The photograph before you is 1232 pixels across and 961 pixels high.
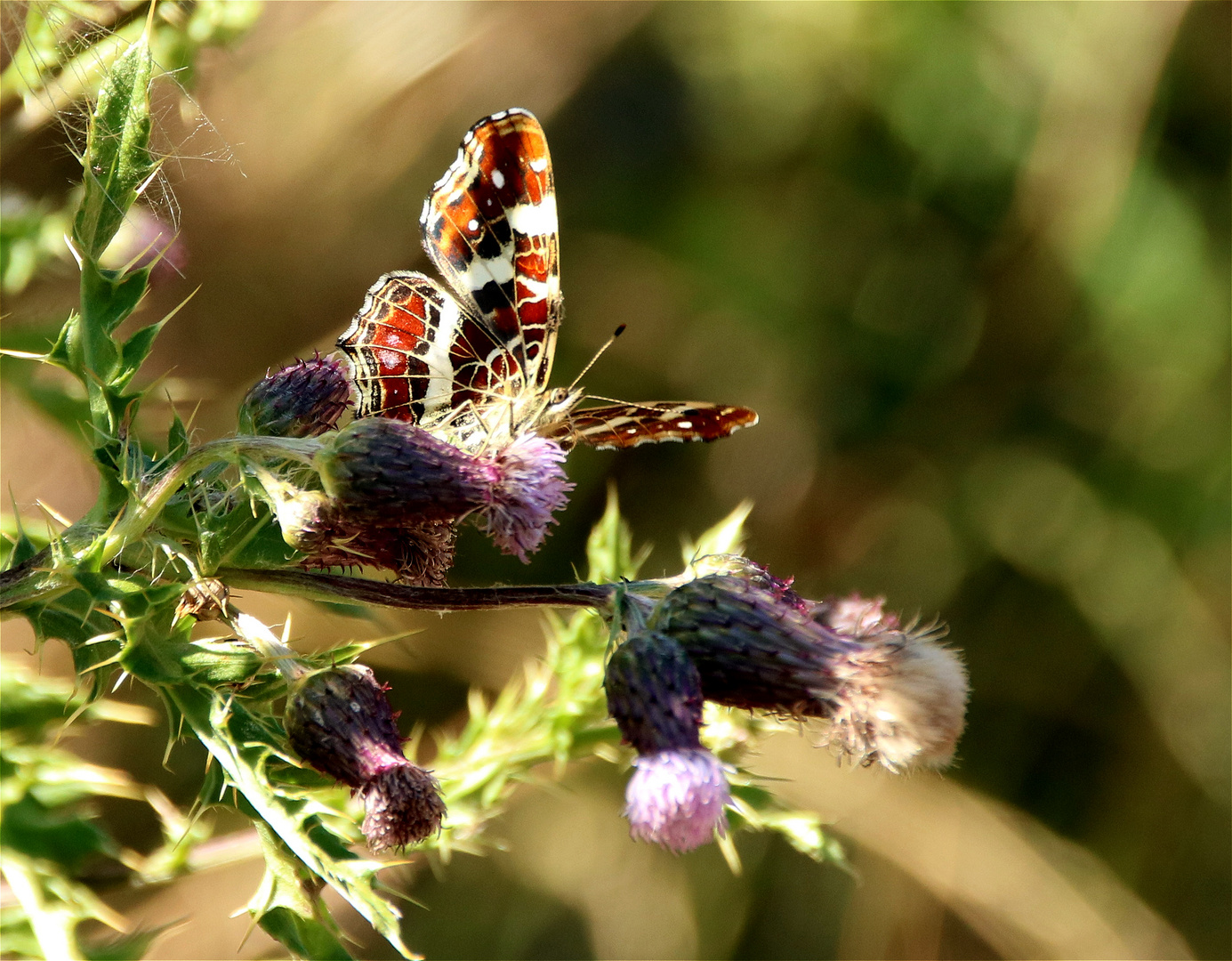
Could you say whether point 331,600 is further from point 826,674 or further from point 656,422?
point 656,422

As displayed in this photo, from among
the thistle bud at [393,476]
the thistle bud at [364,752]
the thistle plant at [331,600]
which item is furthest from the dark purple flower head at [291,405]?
the thistle bud at [364,752]

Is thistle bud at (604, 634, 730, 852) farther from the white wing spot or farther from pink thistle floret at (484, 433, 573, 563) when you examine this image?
the white wing spot

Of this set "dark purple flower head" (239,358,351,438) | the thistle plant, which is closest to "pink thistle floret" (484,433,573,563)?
the thistle plant

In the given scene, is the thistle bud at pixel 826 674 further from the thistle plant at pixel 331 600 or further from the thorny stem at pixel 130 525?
the thorny stem at pixel 130 525

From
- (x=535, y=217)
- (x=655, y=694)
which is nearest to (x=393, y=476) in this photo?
(x=655, y=694)

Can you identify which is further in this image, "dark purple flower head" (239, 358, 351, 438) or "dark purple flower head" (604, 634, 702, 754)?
"dark purple flower head" (239, 358, 351, 438)

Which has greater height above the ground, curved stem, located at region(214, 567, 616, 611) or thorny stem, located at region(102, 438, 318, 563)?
thorny stem, located at region(102, 438, 318, 563)
